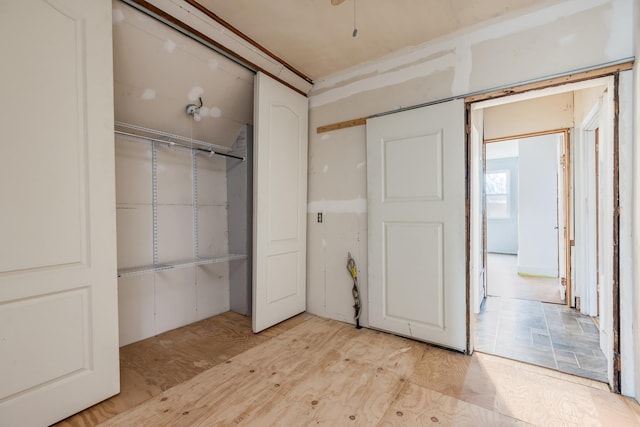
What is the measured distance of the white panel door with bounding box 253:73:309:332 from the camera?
2.68m

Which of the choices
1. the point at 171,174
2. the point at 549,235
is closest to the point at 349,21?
the point at 171,174

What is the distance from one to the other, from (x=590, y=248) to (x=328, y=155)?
285 centimetres

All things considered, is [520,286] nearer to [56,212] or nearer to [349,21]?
[349,21]

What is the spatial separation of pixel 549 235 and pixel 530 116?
2806 millimetres

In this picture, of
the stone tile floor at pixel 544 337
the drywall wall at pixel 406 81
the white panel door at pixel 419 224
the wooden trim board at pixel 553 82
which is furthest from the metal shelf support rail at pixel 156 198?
the stone tile floor at pixel 544 337

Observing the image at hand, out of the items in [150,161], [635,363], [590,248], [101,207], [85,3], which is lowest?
[635,363]

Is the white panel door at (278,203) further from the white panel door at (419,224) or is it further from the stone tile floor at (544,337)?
the stone tile floor at (544,337)

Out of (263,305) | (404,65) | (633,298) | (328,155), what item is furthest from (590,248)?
(263,305)

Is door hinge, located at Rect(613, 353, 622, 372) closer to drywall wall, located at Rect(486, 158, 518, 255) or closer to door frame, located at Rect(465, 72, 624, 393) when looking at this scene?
door frame, located at Rect(465, 72, 624, 393)

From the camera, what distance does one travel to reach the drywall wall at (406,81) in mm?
1889

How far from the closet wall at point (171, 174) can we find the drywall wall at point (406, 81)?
821 millimetres

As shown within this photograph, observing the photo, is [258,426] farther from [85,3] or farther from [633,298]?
[85,3]

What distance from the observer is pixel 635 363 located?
174cm

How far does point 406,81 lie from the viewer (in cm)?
258
